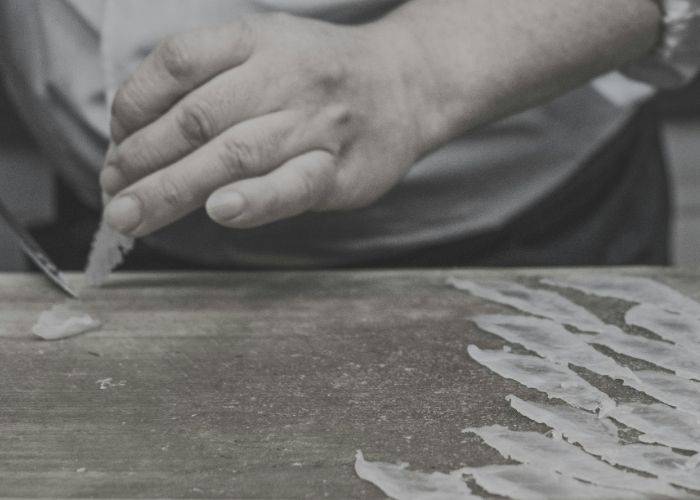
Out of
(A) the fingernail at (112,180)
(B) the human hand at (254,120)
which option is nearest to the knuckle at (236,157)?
(B) the human hand at (254,120)

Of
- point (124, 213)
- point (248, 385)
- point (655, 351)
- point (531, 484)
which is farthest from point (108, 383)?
point (655, 351)

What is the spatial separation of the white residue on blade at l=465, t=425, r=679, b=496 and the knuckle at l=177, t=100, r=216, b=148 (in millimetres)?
408

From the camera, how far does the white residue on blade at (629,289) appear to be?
846 mm

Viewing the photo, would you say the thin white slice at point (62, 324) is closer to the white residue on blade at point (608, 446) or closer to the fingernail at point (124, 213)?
the fingernail at point (124, 213)

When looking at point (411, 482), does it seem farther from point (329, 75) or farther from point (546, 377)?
point (329, 75)

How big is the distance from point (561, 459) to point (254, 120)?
1.46 feet

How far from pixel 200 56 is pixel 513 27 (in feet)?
1.10

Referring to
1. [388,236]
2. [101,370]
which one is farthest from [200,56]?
[388,236]

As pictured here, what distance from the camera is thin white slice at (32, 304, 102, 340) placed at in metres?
0.79

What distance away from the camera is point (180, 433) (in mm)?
601

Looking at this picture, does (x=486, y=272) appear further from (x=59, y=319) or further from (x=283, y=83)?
(x=59, y=319)

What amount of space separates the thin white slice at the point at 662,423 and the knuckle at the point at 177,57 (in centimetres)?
49

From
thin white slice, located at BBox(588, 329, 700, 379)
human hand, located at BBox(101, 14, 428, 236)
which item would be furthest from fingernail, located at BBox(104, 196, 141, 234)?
thin white slice, located at BBox(588, 329, 700, 379)

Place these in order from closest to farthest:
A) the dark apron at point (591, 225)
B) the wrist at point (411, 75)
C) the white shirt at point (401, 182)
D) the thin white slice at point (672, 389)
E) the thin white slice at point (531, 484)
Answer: the thin white slice at point (531, 484) → the thin white slice at point (672, 389) → the wrist at point (411, 75) → the white shirt at point (401, 182) → the dark apron at point (591, 225)
